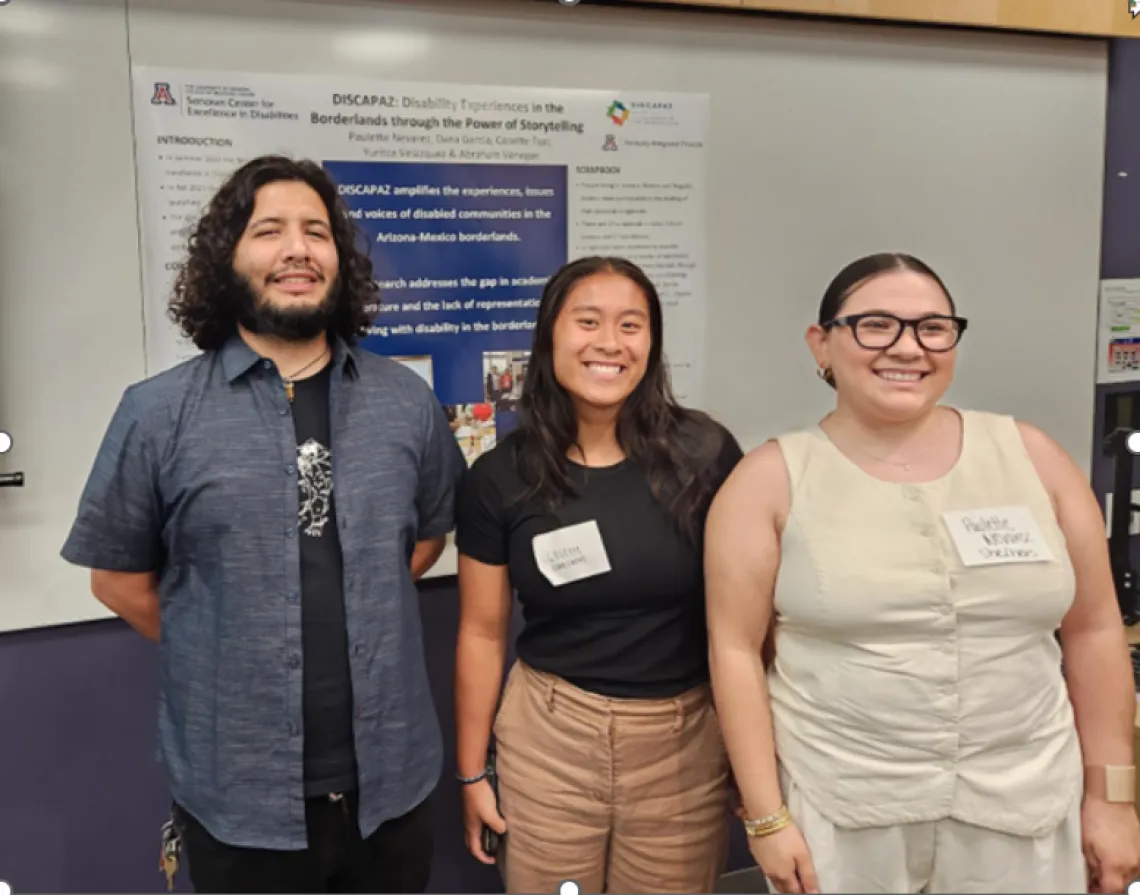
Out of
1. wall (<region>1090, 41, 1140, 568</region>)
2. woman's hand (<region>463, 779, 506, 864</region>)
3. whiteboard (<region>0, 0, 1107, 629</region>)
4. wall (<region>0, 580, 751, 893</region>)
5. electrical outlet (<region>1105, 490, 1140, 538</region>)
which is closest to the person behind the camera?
woman's hand (<region>463, 779, 506, 864</region>)

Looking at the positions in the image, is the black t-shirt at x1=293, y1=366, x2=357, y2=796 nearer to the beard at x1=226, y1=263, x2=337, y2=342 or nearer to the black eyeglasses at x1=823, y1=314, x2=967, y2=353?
the beard at x1=226, y1=263, x2=337, y2=342

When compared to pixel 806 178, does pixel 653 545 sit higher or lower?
lower

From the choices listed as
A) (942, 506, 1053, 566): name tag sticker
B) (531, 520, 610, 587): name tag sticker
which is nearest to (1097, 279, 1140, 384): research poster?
(942, 506, 1053, 566): name tag sticker

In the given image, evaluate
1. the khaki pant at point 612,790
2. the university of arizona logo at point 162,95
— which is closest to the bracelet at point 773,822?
the khaki pant at point 612,790

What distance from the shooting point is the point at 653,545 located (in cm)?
156

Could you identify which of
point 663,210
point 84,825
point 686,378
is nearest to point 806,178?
point 663,210

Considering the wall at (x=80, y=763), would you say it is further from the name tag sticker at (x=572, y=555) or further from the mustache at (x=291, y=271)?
the mustache at (x=291, y=271)

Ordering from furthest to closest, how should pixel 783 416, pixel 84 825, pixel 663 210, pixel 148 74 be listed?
pixel 783 416 < pixel 663 210 < pixel 84 825 < pixel 148 74

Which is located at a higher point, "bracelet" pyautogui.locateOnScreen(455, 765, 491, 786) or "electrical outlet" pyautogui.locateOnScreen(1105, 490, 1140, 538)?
"electrical outlet" pyautogui.locateOnScreen(1105, 490, 1140, 538)

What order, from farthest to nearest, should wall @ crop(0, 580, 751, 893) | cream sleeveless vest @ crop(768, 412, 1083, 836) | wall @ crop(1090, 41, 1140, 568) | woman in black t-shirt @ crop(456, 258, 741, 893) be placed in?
wall @ crop(1090, 41, 1140, 568) < wall @ crop(0, 580, 751, 893) < woman in black t-shirt @ crop(456, 258, 741, 893) < cream sleeveless vest @ crop(768, 412, 1083, 836)

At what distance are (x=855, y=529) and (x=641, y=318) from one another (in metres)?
0.48

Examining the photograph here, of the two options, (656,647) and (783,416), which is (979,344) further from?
(656,647)

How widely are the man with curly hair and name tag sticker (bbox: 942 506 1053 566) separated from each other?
821 millimetres

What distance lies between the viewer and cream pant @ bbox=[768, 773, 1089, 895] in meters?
1.39
